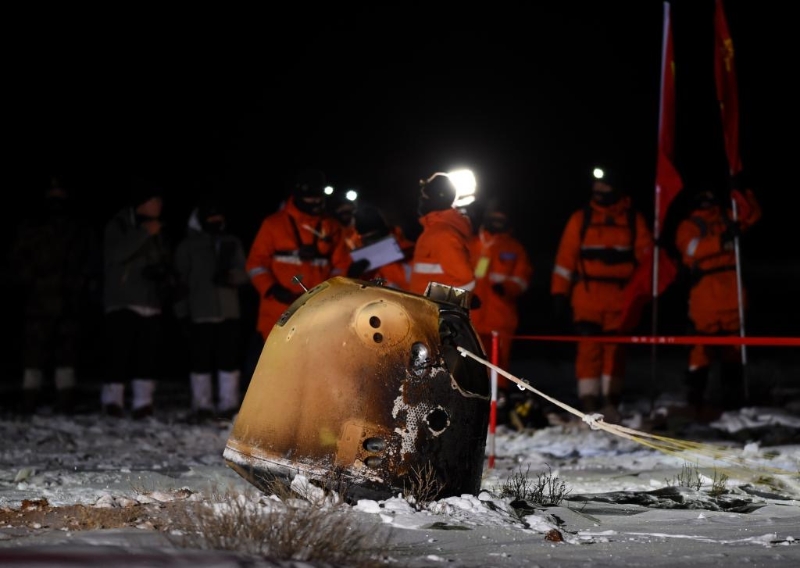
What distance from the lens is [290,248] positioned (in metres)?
10.4

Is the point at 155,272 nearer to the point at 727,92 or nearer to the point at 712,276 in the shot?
the point at 712,276

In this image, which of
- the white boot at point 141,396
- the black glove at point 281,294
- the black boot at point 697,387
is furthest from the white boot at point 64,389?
the black boot at point 697,387

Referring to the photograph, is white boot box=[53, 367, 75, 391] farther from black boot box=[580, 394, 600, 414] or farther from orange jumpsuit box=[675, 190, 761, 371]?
orange jumpsuit box=[675, 190, 761, 371]

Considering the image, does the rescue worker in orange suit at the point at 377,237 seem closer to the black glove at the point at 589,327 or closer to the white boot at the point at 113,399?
the black glove at the point at 589,327

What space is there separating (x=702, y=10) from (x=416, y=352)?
2847 cm

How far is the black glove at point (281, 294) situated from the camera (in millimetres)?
10109

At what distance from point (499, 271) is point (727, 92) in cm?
316

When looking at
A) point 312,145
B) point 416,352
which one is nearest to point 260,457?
point 416,352

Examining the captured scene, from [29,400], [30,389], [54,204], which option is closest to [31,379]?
[30,389]

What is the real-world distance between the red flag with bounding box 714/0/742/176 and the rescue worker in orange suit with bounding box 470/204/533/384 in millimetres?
2408

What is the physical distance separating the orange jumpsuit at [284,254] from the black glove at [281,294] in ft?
0.16

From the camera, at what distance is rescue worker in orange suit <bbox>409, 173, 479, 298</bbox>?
25.5 feet

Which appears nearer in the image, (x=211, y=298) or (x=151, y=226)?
(x=151, y=226)

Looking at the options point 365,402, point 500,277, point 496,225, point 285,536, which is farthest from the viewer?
point 496,225
